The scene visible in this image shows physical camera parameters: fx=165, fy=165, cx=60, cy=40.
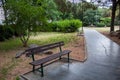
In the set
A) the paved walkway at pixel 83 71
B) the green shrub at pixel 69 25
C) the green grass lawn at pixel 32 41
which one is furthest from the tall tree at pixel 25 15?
the green shrub at pixel 69 25

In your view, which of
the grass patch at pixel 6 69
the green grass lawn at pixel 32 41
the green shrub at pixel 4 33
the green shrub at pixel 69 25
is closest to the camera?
the grass patch at pixel 6 69

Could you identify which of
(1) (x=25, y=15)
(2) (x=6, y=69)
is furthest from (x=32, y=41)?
(2) (x=6, y=69)

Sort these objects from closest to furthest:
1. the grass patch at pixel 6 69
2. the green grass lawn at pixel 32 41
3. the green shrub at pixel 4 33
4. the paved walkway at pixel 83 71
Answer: the paved walkway at pixel 83 71, the grass patch at pixel 6 69, the green grass lawn at pixel 32 41, the green shrub at pixel 4 33

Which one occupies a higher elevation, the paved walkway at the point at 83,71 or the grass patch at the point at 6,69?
the grass patch at the point at 6,69

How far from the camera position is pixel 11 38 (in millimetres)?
16078

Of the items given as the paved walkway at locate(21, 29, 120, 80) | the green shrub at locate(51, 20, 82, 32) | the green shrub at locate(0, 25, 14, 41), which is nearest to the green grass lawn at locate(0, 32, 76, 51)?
the green shrub at locate(0, 25, 14, 41)

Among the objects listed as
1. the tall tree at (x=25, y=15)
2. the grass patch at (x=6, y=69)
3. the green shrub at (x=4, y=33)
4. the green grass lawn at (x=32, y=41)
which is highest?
the tall tree at (x=25, y=15)

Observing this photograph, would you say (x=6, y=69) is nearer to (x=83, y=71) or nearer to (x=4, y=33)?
(x=83, y=71)

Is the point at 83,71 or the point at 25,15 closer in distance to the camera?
the point at 83,71

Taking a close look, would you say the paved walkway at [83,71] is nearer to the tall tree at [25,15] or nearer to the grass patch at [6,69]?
the grass patch at [6,69]

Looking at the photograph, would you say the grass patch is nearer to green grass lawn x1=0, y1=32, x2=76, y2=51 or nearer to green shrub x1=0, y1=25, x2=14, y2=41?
green grass lawn x1=0, y1=32, x2=76, y2=51

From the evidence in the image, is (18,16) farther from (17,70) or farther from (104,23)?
(104,23)

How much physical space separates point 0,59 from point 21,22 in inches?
139

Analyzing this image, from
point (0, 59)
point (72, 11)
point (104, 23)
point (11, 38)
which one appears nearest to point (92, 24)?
point (104, 23)
